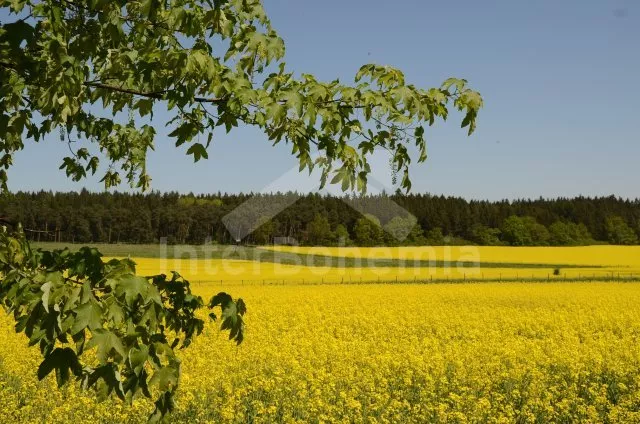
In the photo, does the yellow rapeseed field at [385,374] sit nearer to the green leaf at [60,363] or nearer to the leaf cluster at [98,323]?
the leaf cluster at [98,323]

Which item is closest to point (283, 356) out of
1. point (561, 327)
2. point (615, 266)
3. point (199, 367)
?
point (199, 367)

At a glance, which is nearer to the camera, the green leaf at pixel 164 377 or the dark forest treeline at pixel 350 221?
the green leaf at pixel 164 377

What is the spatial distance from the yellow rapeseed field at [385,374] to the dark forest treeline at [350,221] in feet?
282

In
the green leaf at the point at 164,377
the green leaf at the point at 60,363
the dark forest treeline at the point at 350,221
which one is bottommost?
the green leaf at the point at 164,377

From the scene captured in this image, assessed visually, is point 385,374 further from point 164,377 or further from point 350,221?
point 350,221

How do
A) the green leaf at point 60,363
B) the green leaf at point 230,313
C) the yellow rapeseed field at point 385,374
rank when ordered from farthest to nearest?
1. the yellow rapeseed field at point 385,374
2. the green leaf at point 230,313
3. the green leaf at point 60,363

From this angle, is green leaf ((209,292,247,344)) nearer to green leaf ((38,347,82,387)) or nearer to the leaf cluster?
the leaf cluster

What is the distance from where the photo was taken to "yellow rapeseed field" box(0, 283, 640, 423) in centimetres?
958

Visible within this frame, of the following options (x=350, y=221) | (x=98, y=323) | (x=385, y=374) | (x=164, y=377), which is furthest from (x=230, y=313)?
(x=350, y=221)

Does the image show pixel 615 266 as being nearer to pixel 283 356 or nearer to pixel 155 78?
pixel 283 356

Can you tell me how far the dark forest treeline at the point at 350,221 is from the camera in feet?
365

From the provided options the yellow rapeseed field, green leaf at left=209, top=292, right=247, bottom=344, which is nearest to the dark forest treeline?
the yellow rapeseed field

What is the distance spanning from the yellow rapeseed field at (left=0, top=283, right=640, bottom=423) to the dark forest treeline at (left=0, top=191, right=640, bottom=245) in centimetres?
8606

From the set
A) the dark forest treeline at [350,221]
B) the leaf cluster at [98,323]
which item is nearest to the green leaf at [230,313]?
the leaf cluster at [98,323]
